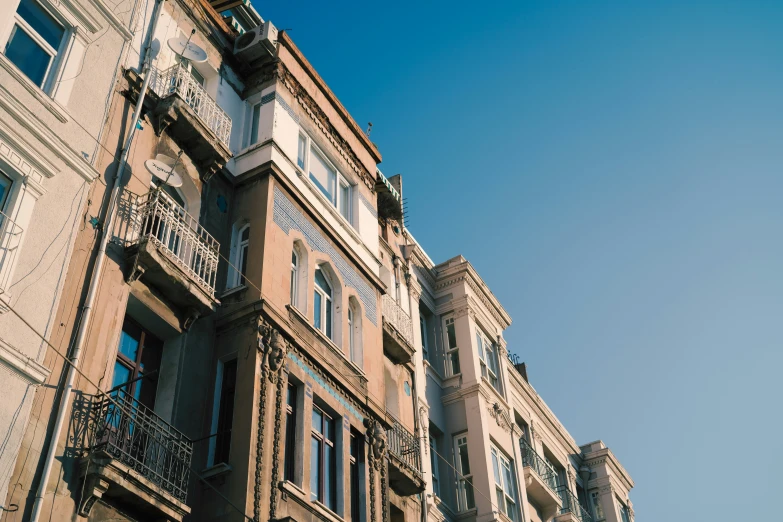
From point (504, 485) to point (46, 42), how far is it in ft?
61.6

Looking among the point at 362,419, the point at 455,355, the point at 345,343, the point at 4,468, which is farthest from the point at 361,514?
the point at 455,355

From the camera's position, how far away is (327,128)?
2327 centimetres

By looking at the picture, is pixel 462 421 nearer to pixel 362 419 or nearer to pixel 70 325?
pixel 362 419

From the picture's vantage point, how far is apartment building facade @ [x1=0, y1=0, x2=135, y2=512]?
499 inches

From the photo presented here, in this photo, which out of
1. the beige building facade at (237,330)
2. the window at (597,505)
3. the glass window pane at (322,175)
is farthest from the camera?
the window at (597,505)

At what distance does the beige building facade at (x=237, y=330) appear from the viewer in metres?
13.8

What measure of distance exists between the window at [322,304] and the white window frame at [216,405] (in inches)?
124

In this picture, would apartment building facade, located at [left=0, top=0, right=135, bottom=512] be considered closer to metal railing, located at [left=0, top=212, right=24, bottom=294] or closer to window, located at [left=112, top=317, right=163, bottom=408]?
metal railing, located at [left=0, top=212, right=24, bottom=294]

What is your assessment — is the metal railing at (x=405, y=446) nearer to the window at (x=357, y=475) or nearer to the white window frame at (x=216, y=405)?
the window at (x=357, y=475)

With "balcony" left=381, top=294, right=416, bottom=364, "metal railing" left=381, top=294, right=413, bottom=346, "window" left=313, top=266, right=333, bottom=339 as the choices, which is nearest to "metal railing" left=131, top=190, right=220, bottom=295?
"window" left=313, top=266, right=333, bottom=339

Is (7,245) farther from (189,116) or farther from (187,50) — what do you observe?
(187,50)

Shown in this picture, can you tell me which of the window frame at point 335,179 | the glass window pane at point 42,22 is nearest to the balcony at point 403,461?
the window frame at point 335,179

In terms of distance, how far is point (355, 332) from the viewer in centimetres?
2178

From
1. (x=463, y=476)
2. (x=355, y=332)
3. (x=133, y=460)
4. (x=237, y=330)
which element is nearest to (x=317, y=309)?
(x=355, y=332)
